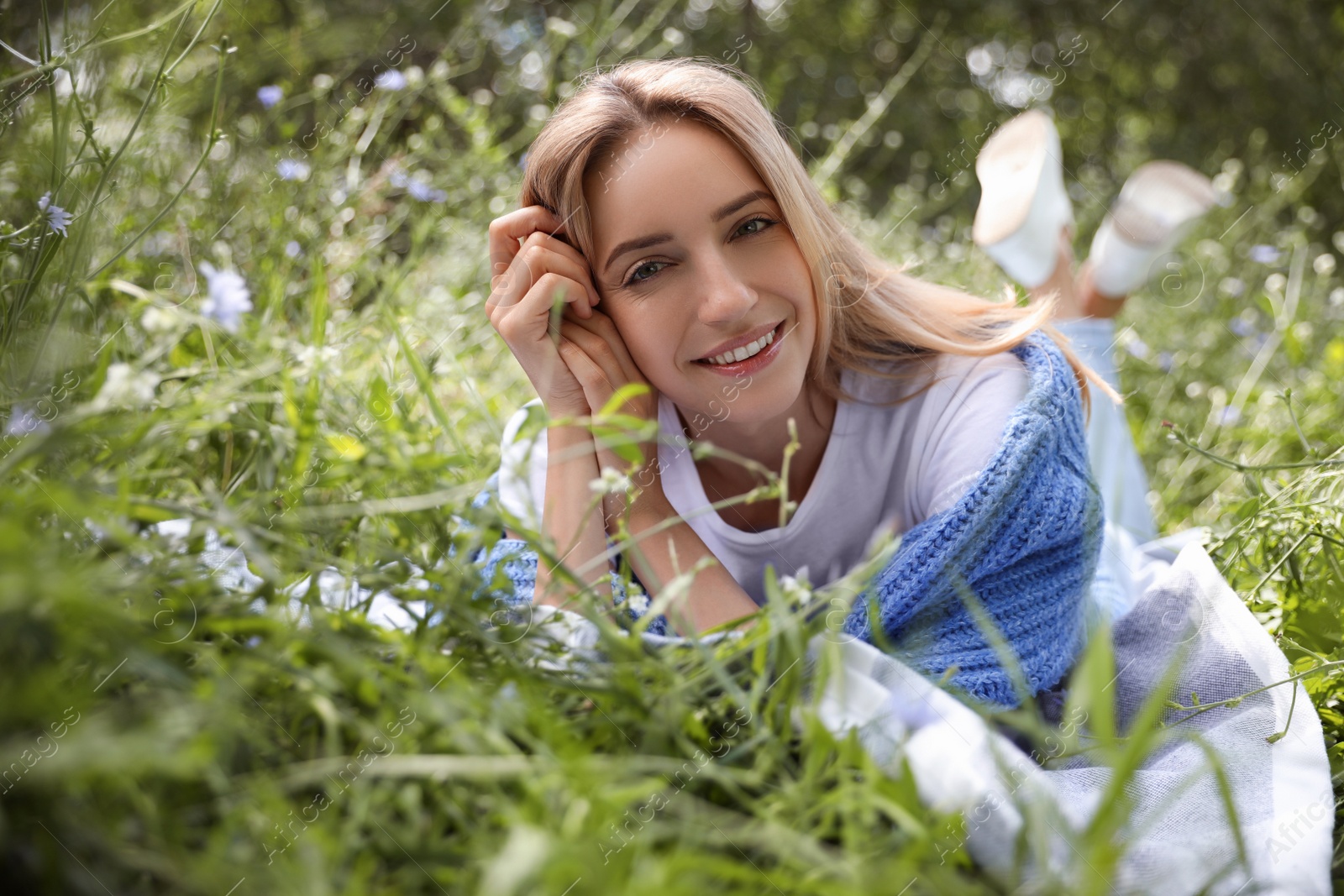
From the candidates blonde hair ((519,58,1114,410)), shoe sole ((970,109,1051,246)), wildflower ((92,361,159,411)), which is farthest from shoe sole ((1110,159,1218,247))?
wildflower ((92,361,159,411))

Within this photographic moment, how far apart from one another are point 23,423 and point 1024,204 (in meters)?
2.09

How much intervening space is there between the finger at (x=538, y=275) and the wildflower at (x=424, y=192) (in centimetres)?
59

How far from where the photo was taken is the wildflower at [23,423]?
768 millimetres

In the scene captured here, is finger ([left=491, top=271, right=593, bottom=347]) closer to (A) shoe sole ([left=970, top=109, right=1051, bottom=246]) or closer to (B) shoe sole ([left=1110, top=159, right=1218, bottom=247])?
(A) shoe sole ([left=970, top=109, right=1051, bottom=246])

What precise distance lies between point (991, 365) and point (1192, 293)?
1.97m

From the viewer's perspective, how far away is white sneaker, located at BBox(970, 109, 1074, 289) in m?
2.24

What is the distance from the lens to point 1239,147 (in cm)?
526

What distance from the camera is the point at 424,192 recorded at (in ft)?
6.20

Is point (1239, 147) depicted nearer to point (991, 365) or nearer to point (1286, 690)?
point (991, 365)

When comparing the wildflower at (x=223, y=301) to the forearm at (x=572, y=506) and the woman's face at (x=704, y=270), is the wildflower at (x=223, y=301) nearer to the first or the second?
the forearm at (x=572, y=506)

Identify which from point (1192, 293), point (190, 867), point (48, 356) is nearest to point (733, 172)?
point (48, 356)

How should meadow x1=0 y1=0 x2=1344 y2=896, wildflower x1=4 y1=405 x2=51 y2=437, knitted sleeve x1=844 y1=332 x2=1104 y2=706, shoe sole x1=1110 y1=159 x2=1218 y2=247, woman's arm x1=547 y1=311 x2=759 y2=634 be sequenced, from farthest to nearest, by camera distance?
shoe sole x1=1110 y1=159 x2=1218 y2=247 → woman's arm x1=547 y1=311 x2=759 y2=634 → knitted sleeve x1=844 y1=332 x2=1104 y2=706 → wildflower x1=4 y1=405 x2=51 y2=437 → meadow x1=0 y1=0 x2=1344 y2=896

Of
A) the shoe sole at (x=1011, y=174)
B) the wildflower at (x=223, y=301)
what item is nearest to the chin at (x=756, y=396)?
the wildflower at (x=223, y=301)

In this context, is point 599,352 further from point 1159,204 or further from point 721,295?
point 1159,204
